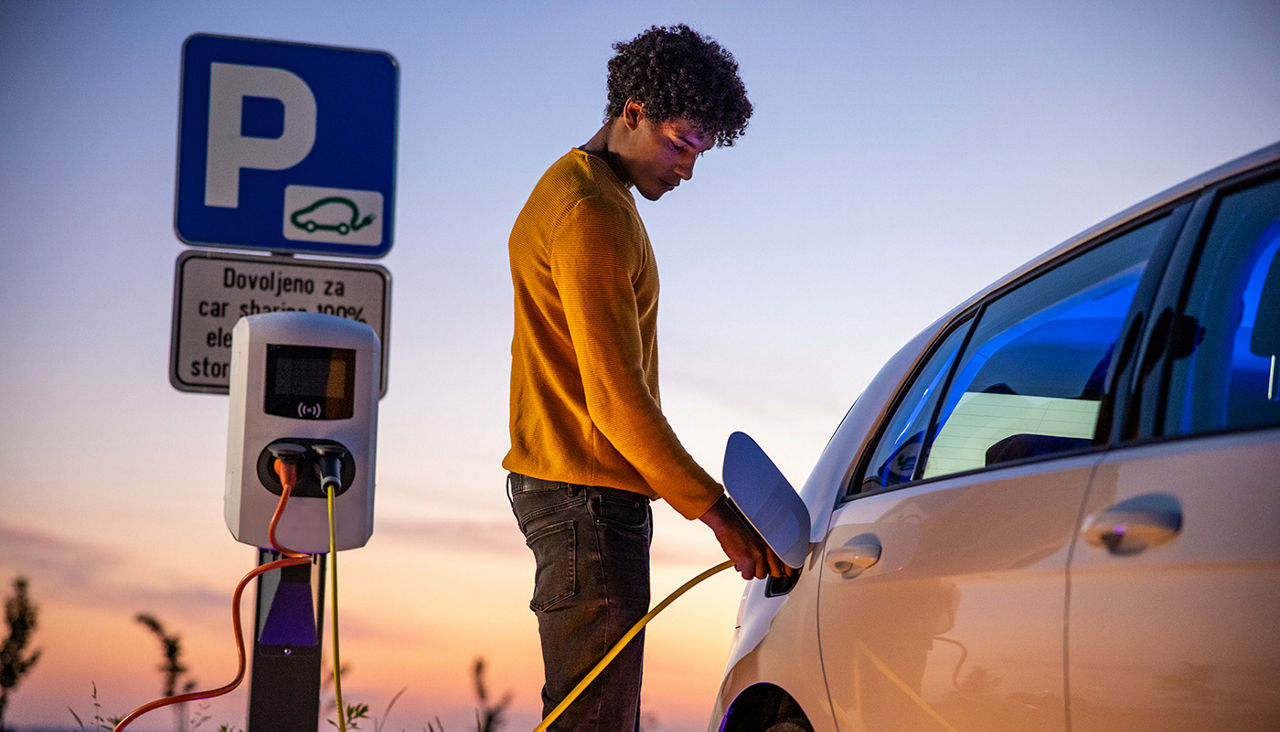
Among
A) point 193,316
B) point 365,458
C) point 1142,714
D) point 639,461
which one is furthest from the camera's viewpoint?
point 193,316

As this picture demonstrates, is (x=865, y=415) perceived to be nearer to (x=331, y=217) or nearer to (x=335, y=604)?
(x=335, y=604)

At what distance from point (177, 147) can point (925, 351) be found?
2.84m

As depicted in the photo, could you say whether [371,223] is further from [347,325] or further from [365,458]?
[365,458]

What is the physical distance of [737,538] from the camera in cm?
259

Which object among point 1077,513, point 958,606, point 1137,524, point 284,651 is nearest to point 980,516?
point 958,606

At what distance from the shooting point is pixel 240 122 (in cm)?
449

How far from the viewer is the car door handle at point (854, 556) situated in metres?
2.29

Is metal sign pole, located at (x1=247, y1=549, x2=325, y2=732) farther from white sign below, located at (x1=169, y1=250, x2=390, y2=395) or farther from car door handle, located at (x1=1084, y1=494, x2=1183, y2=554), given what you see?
car door handle, located at (x1=1084, y1=494, x2=1183, y2=554)

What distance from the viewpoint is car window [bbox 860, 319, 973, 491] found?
253 cm

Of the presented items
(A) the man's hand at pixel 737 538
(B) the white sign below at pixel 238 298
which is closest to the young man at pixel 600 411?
(A) the man's hand at pixel 737 538

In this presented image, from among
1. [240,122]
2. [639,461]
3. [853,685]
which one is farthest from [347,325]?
[853,685]

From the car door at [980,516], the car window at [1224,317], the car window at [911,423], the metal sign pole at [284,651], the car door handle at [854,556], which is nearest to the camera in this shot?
the car window at [1224,317]

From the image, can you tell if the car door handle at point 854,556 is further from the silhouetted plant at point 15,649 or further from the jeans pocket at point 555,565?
the silhouetted plant at point 15,649

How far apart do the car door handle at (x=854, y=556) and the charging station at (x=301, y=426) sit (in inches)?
65.2
